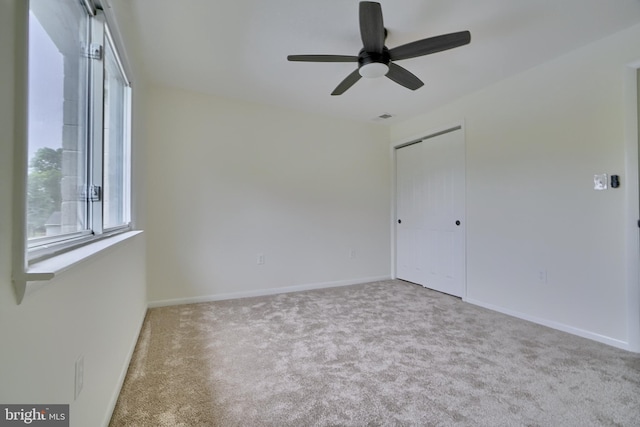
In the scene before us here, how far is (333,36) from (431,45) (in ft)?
2.54

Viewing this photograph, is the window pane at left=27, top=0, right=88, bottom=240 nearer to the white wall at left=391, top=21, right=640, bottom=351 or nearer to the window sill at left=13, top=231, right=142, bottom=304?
the window sill at left=13, top=231, right=142, bottom=304

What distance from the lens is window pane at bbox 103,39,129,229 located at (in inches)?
69.1

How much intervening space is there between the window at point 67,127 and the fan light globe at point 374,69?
1616mm

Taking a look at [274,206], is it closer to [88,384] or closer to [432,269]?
[432,269]

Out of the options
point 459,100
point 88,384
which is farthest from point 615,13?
point 88,384

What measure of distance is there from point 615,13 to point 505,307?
2.56m

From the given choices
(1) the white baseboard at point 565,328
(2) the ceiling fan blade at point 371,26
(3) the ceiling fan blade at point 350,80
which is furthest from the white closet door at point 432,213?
(2) the ceiling fan blade at point 371,26

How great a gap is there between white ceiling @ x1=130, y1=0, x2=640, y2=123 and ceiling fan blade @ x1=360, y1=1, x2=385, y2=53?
0.26m

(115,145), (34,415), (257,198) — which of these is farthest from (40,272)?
(257,198)

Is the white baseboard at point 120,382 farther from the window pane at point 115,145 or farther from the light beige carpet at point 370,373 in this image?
the window pane at point 115,145

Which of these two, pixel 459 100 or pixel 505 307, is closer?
pixel 505 307

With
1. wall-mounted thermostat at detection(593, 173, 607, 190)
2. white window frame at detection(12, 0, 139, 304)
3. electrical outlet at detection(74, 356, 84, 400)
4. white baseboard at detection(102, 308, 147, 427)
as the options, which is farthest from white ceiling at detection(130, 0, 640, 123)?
white baseboard at detection(102, 308, 147, 427)

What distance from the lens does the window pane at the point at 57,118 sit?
89 centimetres

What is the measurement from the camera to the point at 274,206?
3.73m
